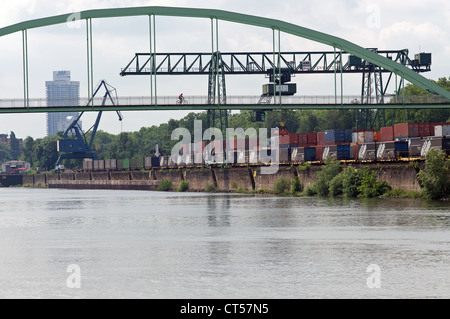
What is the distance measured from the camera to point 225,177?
4505 inches

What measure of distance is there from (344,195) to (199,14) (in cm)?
2331

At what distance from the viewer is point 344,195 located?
274 ft

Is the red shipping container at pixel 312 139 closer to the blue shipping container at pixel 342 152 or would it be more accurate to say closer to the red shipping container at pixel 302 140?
the red shipping container at pixel 302 140

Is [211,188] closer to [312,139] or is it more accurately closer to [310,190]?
Answer: [312,139]

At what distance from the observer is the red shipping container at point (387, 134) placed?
312ft

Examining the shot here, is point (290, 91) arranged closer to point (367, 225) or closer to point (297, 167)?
point (297, 167)

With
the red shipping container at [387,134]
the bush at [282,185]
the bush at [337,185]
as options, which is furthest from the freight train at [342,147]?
the bush at [337,185]

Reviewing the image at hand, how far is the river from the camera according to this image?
29.3 metres

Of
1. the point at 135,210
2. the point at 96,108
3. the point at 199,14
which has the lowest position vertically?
the point at 135,210

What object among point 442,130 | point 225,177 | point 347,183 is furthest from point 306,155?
point 347,183

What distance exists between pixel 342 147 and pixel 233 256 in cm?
6027

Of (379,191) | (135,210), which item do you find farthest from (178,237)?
(379,191)

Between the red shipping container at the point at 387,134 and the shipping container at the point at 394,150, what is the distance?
8.16m

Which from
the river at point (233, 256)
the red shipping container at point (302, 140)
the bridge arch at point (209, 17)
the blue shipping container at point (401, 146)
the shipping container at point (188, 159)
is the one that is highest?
the bridge arch at point (209, 17)
